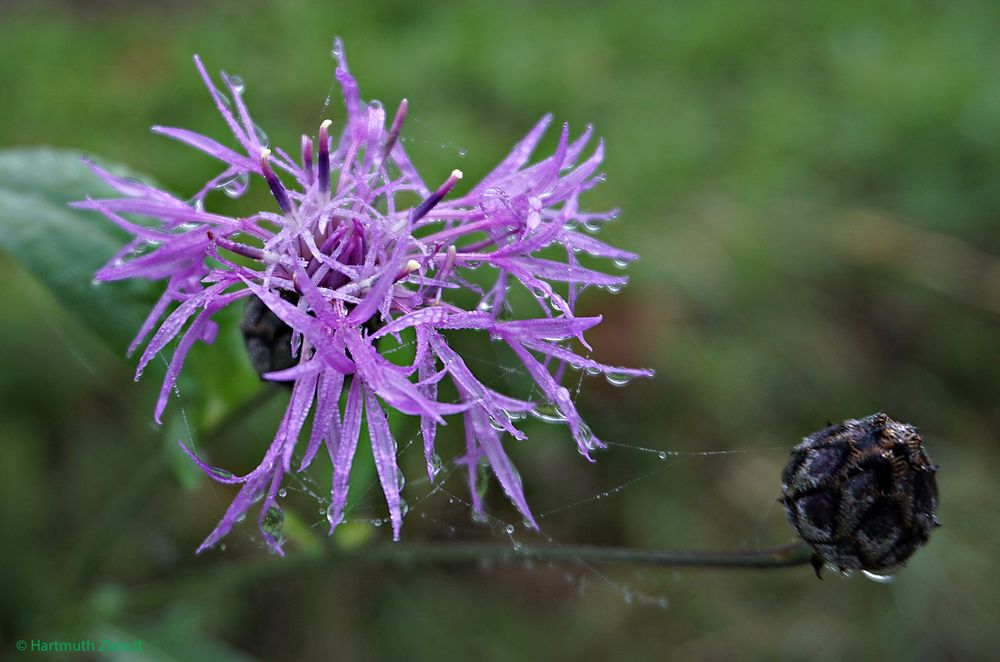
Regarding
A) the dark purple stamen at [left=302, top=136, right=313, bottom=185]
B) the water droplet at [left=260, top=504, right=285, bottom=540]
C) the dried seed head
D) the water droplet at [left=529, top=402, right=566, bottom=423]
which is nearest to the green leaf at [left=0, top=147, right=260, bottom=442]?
the dark purple stamen at [left=302, top=136, right=313, bottom=185]

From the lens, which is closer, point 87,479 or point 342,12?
point 87,479

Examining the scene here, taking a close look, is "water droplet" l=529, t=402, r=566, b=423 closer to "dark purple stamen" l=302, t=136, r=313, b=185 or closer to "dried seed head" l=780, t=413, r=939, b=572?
"dried seed head" l=780, t=413, r=939, b=572

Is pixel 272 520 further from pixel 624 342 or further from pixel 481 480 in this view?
pixel 624 342

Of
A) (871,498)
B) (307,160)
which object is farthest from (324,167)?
(871,498)

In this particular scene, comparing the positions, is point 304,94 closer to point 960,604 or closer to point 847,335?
point 847,335

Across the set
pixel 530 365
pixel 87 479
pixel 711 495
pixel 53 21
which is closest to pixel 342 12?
pixel 53 21

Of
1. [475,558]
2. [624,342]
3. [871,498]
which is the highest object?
[871,498]
